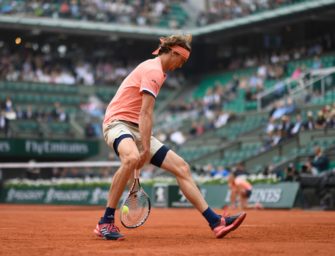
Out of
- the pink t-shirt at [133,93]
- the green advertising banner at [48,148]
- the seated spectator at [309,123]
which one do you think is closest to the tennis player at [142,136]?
the pink t-shirt at [133,93]

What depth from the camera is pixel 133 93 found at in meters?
9.47

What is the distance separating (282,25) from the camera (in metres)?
39.7

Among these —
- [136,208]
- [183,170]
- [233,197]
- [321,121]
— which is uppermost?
[183,170]

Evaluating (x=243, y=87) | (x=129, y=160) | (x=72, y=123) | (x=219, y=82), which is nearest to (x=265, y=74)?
(x=243, y=87)

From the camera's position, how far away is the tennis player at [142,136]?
913 centimetres

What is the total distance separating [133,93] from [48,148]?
27.6 metres

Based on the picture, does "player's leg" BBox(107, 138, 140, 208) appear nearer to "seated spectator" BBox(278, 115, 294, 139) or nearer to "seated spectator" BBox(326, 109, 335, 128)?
"seated spectator" BBox(326, 109, 335, 128)

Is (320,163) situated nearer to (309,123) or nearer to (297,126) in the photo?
(309,123)

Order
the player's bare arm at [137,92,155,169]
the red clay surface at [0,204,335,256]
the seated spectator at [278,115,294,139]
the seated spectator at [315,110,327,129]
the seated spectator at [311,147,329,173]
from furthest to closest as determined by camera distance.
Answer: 1. the seated spectator at [278,115,294,139]
2. the seated spectator at [315,110,327,129]
3. the seated spectator at [311,147,329,173]
4. the player's bare arm at [137,92,155,169]
5. the red clay surface at [0,204,335,256]

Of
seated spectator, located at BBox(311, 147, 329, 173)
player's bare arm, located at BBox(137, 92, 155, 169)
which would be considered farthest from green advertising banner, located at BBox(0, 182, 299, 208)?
player's bare arm, located at BBox(137, 92, 155, 169)

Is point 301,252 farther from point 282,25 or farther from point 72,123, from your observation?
point 282,25

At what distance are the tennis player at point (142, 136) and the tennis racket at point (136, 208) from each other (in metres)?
0.49

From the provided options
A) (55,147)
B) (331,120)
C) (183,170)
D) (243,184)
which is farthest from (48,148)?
(183,170)

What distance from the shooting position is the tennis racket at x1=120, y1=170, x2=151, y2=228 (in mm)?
9898
